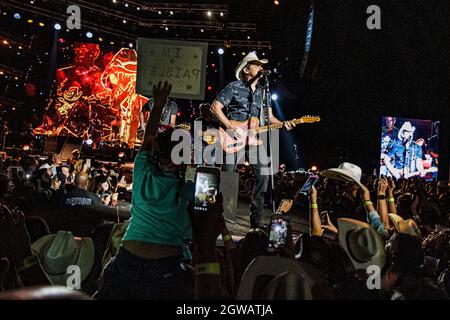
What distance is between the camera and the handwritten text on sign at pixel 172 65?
4.43 metres

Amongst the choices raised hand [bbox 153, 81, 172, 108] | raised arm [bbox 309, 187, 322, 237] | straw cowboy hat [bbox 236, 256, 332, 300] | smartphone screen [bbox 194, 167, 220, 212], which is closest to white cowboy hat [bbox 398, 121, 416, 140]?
raised arm [bbox 309, 187, 322, 237]

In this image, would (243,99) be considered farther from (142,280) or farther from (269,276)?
(269,276)

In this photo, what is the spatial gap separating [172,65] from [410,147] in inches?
1106

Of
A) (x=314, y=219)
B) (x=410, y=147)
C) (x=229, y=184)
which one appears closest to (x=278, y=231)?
(x=314, y=219)

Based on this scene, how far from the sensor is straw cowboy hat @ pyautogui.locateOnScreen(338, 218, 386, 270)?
2.75m

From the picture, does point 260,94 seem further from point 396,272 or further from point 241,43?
point 241,43

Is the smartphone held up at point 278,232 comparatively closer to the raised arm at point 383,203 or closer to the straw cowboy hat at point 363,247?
the straw cowboy hat at point 363,247

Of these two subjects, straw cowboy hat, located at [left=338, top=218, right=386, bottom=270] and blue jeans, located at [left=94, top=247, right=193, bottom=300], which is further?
straw cowboy hat, located at [left=338, top=218, right=386, bottom=270]

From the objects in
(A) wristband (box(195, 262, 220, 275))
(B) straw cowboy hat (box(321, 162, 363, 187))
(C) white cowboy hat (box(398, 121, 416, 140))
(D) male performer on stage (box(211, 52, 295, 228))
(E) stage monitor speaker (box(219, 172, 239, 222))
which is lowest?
(A) wristband (box(195, 262, 220, 275))

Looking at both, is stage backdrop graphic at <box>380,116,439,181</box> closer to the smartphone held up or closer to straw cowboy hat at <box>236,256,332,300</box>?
the smartphone held up

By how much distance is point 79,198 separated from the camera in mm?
6586

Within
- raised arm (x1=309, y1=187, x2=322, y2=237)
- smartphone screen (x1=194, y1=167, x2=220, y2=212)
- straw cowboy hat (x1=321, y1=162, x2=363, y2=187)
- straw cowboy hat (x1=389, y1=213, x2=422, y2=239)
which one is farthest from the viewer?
straw cowboy hat (x1=321, y1=162, x2=363, y2=187)

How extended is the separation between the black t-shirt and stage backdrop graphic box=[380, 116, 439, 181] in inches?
940
